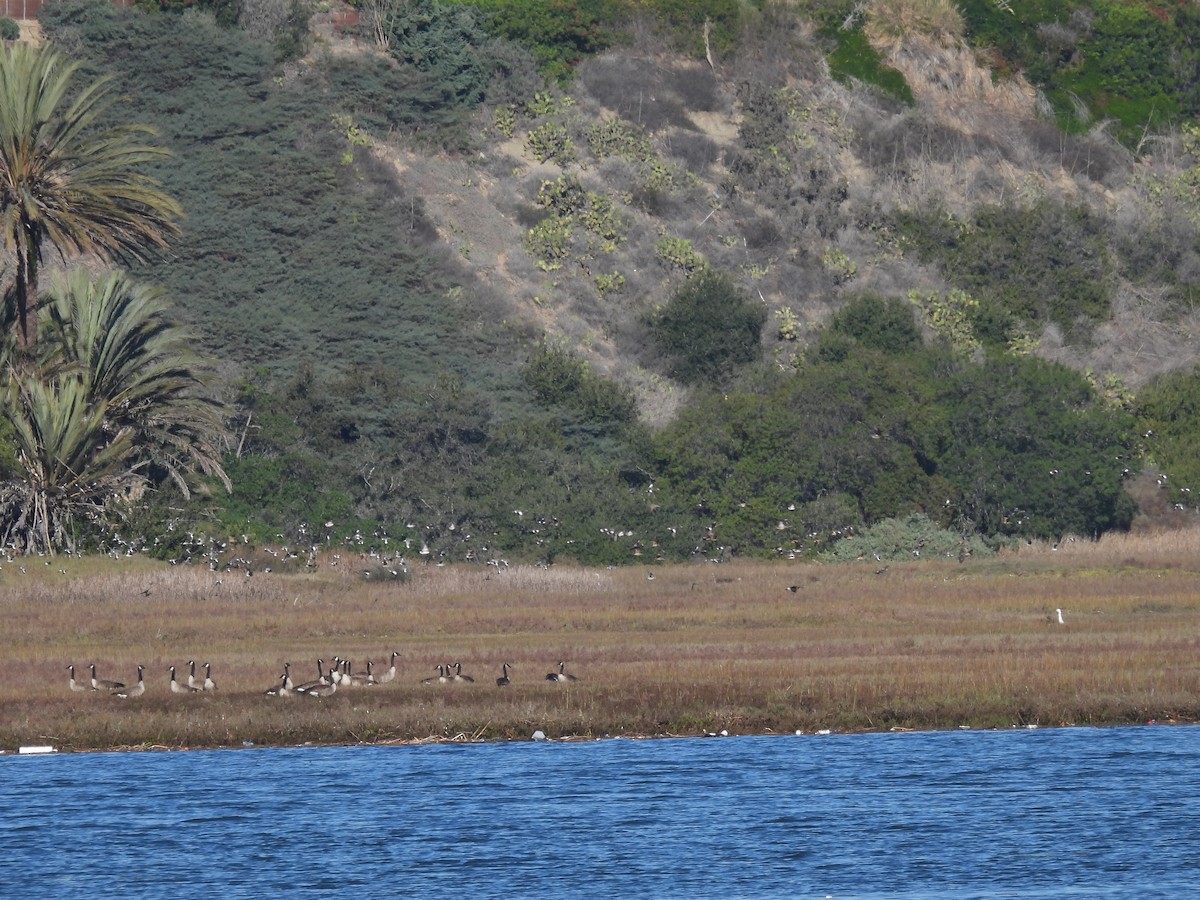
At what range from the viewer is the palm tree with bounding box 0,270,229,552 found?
50750 millimetres

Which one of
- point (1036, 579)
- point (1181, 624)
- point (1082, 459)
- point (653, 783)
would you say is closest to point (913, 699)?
point (653, 783)

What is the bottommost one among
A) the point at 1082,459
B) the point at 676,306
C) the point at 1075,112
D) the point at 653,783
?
the point at 653,783

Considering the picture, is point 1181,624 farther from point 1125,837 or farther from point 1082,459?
point 1082,459

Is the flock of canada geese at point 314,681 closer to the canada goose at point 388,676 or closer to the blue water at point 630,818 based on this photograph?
the canada goose at point 388,676

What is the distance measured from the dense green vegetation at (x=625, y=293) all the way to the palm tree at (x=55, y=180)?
4.91 metres

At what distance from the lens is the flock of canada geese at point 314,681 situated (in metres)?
31.1

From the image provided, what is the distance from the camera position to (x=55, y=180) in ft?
167

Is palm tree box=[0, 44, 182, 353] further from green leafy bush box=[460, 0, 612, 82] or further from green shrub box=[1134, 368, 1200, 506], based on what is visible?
green leafy bush box=[460, 0, 612, 82]

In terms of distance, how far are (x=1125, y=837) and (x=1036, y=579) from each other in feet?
90.4

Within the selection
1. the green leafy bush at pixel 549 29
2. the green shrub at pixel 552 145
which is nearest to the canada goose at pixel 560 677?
the green shrub at pixel 552 145

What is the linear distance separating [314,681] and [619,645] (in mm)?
7591

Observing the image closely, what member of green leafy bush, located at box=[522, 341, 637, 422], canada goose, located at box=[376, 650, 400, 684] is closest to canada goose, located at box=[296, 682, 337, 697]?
canada goose, located at box=[376, 650, 400, 684]

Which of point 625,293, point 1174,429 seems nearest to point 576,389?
point 625,293

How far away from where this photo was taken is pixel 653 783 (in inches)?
1062
